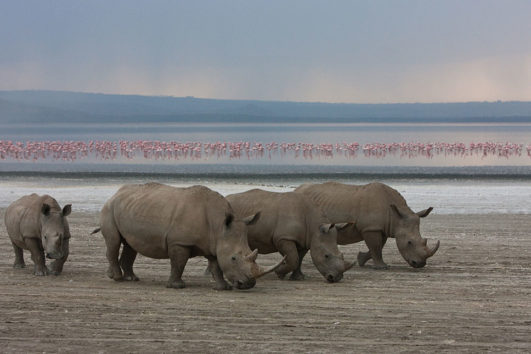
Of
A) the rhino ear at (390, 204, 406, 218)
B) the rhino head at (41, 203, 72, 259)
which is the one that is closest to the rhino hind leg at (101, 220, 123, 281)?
the rhino head at (41, 203, 72, 259)

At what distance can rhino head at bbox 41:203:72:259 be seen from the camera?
52.5ft

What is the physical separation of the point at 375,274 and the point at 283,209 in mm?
2104

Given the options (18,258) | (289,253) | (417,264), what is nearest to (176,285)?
(289,253)

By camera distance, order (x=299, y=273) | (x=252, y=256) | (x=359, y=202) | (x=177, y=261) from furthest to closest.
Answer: (x=359, y=202)
(x=299, y=273)
(x=177, y=261)
(x=252, y=256)

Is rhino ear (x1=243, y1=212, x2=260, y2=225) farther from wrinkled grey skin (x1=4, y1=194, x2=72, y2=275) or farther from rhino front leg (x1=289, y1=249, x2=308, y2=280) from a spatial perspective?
wrinkled grey skin (x1=4, y1=194, x2=72, y2=275)

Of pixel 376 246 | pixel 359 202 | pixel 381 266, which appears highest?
pixel 359 202

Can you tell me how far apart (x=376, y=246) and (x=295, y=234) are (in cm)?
249

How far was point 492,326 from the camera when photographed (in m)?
12.2

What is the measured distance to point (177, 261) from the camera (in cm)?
1495

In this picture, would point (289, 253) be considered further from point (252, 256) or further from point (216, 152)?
point (216, 152)

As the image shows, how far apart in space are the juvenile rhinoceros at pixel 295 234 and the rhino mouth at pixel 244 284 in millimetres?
1549

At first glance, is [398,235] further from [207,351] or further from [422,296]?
[207,351]

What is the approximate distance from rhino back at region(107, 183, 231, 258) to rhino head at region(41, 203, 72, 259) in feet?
3.35

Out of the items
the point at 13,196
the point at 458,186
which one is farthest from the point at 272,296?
the point at 458,186
